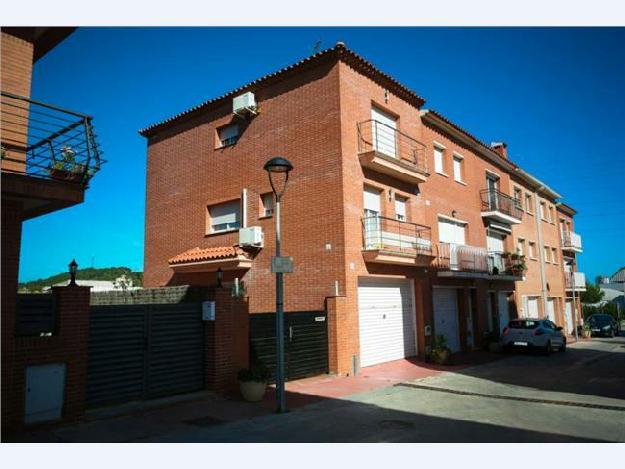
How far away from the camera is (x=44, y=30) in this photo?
324 inches

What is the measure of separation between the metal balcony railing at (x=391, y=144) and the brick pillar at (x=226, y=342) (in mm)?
6451

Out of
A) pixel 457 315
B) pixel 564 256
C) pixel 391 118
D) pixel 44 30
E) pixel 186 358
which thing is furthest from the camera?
pixel 564 256

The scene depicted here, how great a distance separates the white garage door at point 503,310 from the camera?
73.0 feet

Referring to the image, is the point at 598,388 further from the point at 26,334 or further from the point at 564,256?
the point at 564,256

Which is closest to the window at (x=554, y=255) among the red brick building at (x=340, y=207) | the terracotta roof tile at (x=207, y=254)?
the red brick building at (x=340, y=207)

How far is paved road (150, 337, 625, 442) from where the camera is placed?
6.53 metres

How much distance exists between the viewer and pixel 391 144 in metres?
15.8

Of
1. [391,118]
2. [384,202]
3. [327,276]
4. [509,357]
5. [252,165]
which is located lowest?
[509,357]

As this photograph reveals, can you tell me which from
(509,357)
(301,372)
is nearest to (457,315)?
(509,357)

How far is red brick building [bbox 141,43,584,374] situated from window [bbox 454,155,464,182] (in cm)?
5

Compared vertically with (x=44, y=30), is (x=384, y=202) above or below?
below

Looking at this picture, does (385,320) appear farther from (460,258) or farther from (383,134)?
(383,134)

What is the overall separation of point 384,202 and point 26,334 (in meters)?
10.7

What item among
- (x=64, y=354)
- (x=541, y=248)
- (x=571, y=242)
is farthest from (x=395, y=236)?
(x=571, y=242)
